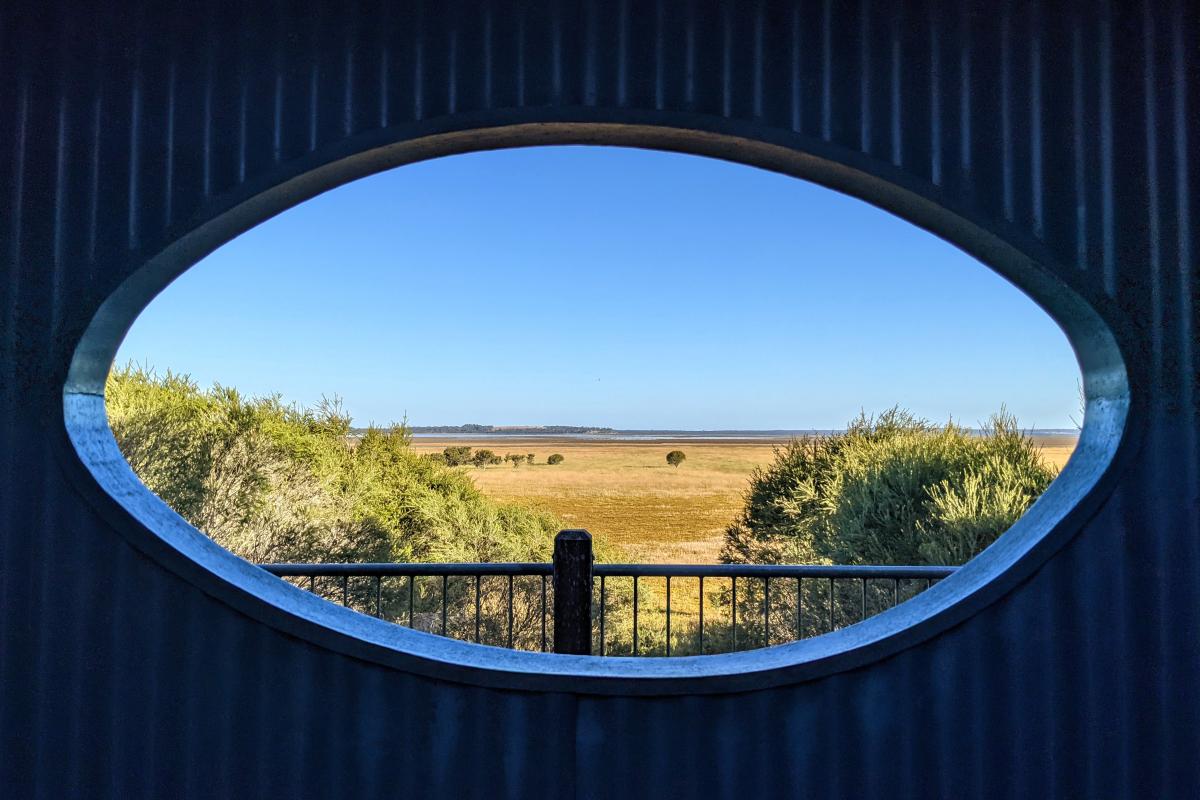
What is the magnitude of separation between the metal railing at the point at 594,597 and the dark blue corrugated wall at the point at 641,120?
0.72 m

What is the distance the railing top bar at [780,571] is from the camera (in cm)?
291

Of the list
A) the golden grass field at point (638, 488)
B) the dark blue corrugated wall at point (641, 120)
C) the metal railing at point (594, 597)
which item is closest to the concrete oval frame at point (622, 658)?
the dark blue corrugated wall at point (641, 120)

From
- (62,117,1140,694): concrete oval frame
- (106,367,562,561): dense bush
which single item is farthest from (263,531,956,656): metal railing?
(106,367,562,561): dense bush

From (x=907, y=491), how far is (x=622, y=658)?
37.0 feet

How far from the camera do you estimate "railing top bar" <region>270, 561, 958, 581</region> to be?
9.59 feet

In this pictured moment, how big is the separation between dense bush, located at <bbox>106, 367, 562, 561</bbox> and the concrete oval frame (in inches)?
463

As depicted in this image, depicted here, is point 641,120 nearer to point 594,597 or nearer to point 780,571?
point 780,571

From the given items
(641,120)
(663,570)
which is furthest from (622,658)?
(641,120)

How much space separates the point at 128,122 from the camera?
6.48 ft

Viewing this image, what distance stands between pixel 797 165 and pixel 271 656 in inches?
75.3

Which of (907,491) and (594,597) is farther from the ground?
(907,491)

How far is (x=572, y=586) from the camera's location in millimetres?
3273

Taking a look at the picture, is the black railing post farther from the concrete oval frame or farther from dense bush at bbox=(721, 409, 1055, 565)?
dense bush at bbox=(721, 409, 1055, 565)

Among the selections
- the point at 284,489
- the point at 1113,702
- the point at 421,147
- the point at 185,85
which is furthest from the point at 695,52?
the point at 284,489
